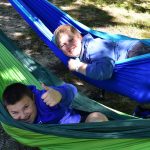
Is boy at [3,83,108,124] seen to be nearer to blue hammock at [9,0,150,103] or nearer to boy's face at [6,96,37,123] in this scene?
boy's face at [6,96,37,123]

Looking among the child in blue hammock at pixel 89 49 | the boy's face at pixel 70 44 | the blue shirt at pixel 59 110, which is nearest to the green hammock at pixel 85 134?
the blue shirt at pixel 59 110

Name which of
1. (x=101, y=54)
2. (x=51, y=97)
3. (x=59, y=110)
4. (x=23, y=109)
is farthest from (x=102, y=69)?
(x=23, y=109)

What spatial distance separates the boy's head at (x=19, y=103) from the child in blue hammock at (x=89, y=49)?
0.78 meters

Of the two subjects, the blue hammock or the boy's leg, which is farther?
the boy's leg

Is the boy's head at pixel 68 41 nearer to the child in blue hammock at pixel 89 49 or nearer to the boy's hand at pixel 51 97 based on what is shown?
the child in blue hammock at pixel 89 49

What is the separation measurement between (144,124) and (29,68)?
1.44 meters

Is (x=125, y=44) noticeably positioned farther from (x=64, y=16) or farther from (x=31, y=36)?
(x=31, y=36)

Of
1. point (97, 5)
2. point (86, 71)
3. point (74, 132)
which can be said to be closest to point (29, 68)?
point (86, 71)

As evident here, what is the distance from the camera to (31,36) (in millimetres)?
4777

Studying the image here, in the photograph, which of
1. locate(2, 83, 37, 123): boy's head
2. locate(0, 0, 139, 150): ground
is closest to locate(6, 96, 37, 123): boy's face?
locate(2, 83, 37, 123): boy's head

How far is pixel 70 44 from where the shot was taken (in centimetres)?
321

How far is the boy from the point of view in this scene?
2.38 meters

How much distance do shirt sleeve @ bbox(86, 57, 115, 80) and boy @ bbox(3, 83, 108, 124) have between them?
41 centimetres

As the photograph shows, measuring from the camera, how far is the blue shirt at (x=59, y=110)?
252 centimetres
